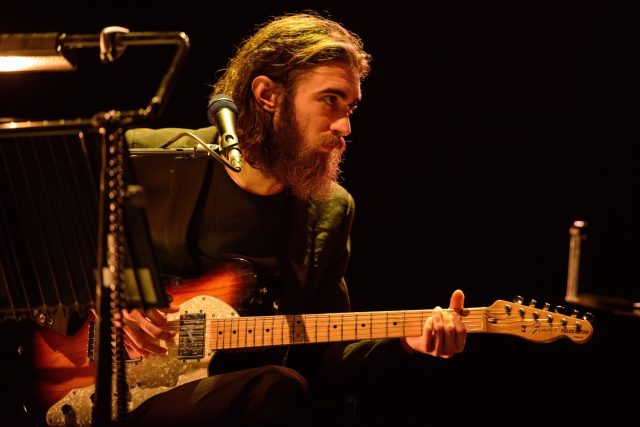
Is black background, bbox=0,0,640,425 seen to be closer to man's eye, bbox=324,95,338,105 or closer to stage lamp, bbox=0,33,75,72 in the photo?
man's eye, bbox=324,95,338,105

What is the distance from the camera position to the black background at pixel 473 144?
9.86 feet

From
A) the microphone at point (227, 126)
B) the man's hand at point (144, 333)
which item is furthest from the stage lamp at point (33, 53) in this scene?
the man's hand at point (144, 333)

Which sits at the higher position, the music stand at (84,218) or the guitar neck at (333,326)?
the music stand at (84,218)

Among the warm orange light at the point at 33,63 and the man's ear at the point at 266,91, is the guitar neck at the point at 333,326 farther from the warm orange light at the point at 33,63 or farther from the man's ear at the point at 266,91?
the warm orange light at the point at 33,63

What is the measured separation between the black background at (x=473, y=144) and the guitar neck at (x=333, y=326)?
2.84ft

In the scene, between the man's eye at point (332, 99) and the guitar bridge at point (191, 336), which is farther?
the man's eye at point (332, 99)

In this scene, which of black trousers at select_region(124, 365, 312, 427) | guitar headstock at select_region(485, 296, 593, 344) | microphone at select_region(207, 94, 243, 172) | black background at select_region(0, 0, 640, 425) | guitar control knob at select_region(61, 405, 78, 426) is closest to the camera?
microphone at select_region(207, 94, 243, 172)

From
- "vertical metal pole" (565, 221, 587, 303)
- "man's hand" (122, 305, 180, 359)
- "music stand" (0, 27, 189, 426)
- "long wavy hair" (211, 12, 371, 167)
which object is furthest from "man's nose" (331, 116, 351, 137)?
"vertical metal pole" (565, 221, 587, 303)

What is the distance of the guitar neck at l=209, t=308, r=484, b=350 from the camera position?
2.31 meters

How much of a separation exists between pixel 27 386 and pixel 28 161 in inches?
42.9

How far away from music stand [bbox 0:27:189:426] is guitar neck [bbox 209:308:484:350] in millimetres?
889

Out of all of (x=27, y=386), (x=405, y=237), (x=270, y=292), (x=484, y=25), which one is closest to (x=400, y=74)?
(x=484, y=25)

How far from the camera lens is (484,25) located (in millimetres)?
3141

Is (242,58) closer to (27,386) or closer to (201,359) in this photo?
(201,359)
